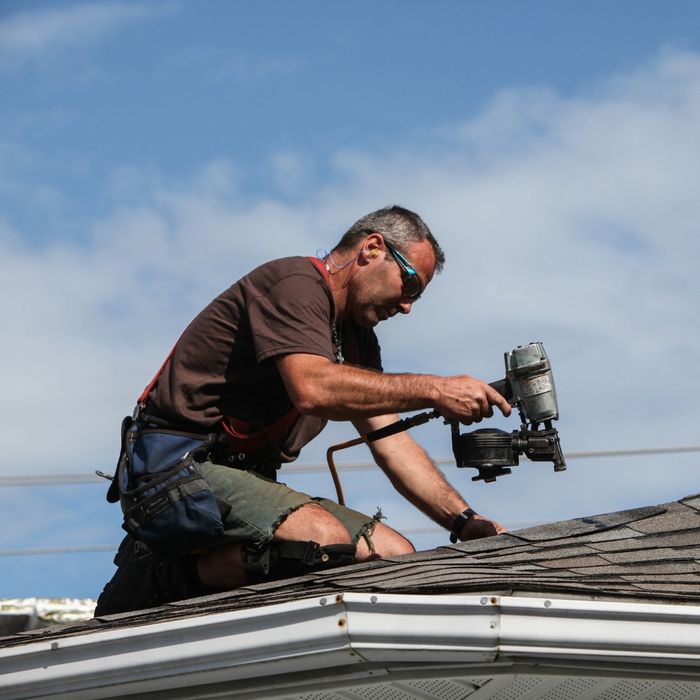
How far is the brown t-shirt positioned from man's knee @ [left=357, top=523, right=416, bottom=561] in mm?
508

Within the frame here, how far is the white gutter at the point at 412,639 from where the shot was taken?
3428mm

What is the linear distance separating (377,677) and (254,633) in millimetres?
394

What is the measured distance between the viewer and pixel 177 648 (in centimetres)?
367

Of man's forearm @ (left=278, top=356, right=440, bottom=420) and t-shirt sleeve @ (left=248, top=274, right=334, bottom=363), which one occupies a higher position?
t-shirt sleeve @ (left=248, top=274, right=334, bottom=363)

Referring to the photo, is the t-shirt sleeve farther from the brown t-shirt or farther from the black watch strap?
the black watch strap

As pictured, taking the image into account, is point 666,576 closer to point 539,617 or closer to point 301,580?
point 539,617

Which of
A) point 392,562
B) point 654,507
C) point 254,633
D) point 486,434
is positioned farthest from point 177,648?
point 654,507

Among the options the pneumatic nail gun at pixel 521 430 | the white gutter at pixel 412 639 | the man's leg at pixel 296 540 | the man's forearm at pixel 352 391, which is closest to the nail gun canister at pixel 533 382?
the pneumatic nail gun at pixel 521 430

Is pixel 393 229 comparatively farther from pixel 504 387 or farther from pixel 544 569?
pixel 544 569

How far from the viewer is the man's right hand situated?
178 inches

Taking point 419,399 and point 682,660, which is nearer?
point 682,660

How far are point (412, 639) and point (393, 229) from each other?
2.17m

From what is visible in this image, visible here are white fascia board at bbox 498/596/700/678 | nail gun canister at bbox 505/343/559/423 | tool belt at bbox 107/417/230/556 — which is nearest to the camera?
white fascia board at bbox 498/596/700/678

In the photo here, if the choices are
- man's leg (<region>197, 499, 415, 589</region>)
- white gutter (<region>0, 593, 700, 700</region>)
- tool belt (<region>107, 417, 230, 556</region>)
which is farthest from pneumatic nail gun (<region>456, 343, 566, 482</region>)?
white gutter (<region>0, 593, 700, 700</region>)
